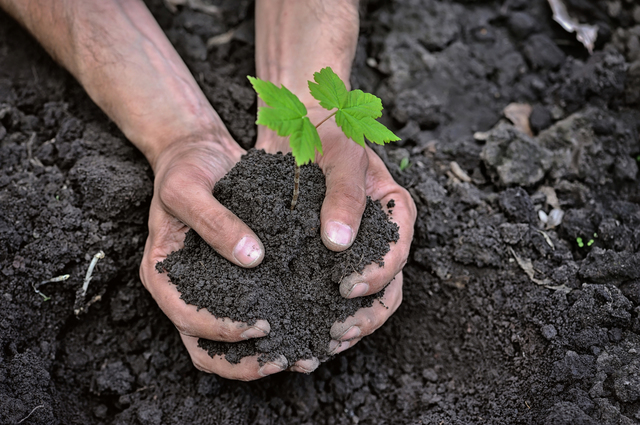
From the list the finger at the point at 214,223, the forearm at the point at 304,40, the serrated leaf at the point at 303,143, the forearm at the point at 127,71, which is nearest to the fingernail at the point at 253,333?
the finger at the point at 214,223

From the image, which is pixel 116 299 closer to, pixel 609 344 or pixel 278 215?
pixel 278 215

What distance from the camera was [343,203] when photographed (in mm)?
1992

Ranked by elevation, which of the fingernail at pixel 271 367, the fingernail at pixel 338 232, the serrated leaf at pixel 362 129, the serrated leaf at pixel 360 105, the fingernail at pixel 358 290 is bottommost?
the fingernail at pixel 271 367

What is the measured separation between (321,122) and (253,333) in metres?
0.86

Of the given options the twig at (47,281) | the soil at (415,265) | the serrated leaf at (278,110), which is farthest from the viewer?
the twig at (47,281)

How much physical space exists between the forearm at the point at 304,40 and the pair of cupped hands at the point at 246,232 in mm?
605

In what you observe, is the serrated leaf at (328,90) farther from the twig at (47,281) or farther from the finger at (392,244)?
the twig at (47,281)

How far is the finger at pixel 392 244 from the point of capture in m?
2.01

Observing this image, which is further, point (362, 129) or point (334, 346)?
point (334, 346)

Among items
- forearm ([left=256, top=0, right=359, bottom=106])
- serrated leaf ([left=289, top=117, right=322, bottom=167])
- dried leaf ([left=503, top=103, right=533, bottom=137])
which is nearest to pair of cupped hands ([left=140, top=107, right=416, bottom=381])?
serrated leaf ([left=289, top=117, right=322, bottom=167])

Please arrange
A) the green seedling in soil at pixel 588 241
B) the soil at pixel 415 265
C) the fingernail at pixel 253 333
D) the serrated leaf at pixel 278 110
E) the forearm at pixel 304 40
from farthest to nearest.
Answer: the forearm at pixel 304 40 → the green seedling in soil at pixel 588 241 → the soil at pixel 415 265 → the fingernail at pixel 253 333 → the serrated leaf at pixel 278 110

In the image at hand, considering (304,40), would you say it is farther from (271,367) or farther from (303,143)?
(271,367)

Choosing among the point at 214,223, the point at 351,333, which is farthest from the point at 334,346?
the point at 214,223

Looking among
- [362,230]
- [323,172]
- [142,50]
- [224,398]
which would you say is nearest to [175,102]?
[142,50]
